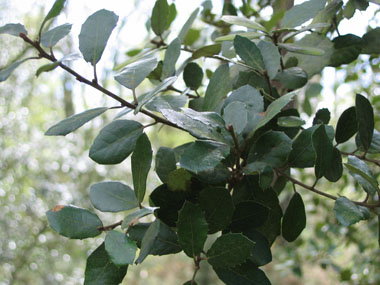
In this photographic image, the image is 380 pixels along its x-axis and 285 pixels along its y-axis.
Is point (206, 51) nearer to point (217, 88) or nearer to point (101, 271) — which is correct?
point (217, 88)

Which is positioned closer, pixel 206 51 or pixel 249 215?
pixel 249 215

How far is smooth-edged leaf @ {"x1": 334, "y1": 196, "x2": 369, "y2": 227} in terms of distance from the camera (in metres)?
0.29

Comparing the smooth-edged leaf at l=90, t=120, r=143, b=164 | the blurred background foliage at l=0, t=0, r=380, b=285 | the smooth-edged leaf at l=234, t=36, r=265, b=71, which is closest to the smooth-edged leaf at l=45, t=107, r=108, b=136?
the smooth-edged leaf at l=90, t=120, r=143, b=164

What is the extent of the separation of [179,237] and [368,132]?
0.64 ft

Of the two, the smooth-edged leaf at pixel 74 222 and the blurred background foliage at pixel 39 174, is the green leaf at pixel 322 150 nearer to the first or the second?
the smooth-edged leaf at pixel 74 222

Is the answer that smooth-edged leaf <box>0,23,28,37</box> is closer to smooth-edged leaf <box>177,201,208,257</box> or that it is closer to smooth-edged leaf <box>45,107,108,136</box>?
smooth-edged leaf <box>45,107,108,136</box>

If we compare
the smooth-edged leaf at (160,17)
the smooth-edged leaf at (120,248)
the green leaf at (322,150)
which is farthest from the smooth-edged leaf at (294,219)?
the smooth-edged leaf at (160,17)

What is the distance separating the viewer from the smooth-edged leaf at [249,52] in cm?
34

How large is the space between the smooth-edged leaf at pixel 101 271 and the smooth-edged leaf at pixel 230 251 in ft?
0.22

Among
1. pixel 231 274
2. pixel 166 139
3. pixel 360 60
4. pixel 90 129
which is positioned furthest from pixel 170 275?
pixel 231 274

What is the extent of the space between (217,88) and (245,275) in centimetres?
15

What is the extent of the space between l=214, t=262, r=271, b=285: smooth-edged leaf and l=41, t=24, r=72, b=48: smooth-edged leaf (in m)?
0.26

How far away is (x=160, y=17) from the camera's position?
0.45 m

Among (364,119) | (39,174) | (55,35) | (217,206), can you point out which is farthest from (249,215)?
(39,174)
